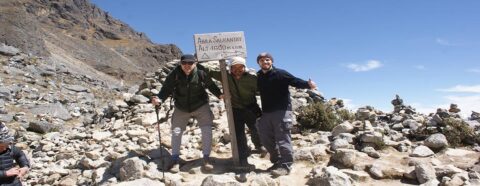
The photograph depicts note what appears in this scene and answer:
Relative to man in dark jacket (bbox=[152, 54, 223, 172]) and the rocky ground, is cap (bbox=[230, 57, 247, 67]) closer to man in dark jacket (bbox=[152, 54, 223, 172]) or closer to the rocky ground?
man in dark jacket (bbox=[152, 54, 223, 172])

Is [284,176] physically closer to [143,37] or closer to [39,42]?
[39,42]

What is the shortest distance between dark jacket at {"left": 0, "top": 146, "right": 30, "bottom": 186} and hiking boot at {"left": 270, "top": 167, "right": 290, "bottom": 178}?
12.2 ft

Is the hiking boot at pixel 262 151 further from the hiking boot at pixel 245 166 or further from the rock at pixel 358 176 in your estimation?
the rock at pixel 358 176

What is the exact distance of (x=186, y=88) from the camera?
733 cm

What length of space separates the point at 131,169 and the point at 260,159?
2520 millimetres

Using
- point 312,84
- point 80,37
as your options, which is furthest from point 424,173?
point 80,37

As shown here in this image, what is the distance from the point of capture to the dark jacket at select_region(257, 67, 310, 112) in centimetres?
699

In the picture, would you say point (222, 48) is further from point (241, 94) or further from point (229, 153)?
point (229, 153)

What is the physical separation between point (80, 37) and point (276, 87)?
99813 mm

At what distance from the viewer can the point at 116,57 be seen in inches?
3263

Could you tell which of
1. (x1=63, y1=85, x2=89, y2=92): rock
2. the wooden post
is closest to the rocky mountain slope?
the wooden post

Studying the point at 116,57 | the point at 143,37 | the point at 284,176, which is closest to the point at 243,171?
the point at 284,176

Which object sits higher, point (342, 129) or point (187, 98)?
point (187, 98)

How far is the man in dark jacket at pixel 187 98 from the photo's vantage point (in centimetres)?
733
